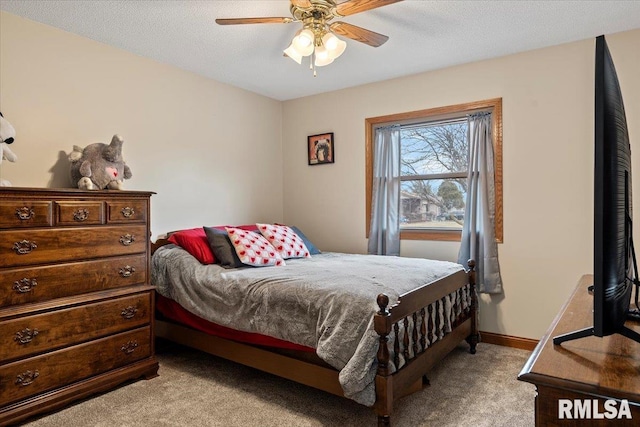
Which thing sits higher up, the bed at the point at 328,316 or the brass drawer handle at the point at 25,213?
the brass drawer handle at the point at 25,213

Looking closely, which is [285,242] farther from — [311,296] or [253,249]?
[311,296]

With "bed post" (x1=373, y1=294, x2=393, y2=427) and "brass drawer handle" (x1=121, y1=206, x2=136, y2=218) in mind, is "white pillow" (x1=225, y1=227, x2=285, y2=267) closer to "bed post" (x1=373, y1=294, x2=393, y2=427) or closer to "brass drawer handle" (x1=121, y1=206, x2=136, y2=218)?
"brass drawer handle" (x1=121, y1=206, x2=136, y2=218)

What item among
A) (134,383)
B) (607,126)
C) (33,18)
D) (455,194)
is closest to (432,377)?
(455,194)

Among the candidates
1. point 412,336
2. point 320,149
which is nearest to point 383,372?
point 412,336

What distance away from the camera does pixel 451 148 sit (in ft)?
11.8

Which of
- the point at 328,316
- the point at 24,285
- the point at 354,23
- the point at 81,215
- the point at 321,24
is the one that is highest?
the point at 354,23

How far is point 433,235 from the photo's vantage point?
3.61 m

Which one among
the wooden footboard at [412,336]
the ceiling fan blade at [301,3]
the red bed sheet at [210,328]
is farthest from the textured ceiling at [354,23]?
the red bed sheet at [210,328]

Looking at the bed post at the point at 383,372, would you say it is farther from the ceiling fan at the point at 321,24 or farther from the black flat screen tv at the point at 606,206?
the ceiling fan at the point at 321,24

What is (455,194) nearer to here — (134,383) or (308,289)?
(308,289)

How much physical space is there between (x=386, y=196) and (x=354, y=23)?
1630mm

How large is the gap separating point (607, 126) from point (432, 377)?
218 centimetres

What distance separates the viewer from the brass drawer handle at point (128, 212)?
2.54m

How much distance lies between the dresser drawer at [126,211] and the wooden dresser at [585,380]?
7.80ft
